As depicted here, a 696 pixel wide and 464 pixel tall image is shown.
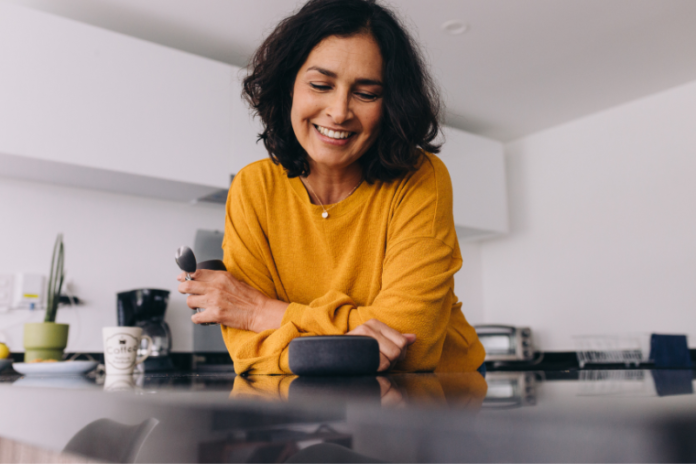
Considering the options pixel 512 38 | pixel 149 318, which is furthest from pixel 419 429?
pixel 512 38

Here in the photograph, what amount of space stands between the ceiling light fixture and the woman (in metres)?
1.32

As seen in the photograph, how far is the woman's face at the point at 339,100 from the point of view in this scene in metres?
1.01

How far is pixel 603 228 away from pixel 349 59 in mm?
2683

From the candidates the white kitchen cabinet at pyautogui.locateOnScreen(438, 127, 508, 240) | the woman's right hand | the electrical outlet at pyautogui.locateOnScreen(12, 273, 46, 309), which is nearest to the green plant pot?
the electrical outlet at pyautogui.locateOnScreen(12, 273, 46, 309)

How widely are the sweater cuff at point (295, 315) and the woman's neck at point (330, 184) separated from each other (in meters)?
0.29

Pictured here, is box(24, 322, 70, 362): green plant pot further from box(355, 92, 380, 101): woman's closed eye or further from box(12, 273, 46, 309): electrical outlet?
box(355, 92, 380, 101): woman's closed eye

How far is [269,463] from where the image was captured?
0.52ft

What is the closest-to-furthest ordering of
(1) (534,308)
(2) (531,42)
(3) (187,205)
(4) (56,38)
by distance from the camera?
(4) (56,38) < (2) (531,42) < (3) (187,205) < (1) (534,308)

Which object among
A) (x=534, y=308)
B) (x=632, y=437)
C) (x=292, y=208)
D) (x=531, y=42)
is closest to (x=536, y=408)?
(x=632, y=437)

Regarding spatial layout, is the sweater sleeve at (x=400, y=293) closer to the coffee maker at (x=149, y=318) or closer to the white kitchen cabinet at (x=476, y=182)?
the coffee maker at (x=149, y=318)

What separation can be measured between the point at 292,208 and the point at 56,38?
61.9 inches

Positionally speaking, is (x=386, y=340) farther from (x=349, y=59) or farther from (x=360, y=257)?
(x=349, y=59)

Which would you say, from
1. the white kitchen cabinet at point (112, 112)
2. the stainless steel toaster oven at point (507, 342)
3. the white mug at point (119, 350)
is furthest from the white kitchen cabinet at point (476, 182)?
the white mug at point (119, 350)

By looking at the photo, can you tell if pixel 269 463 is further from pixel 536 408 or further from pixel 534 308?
pixel 534 308
